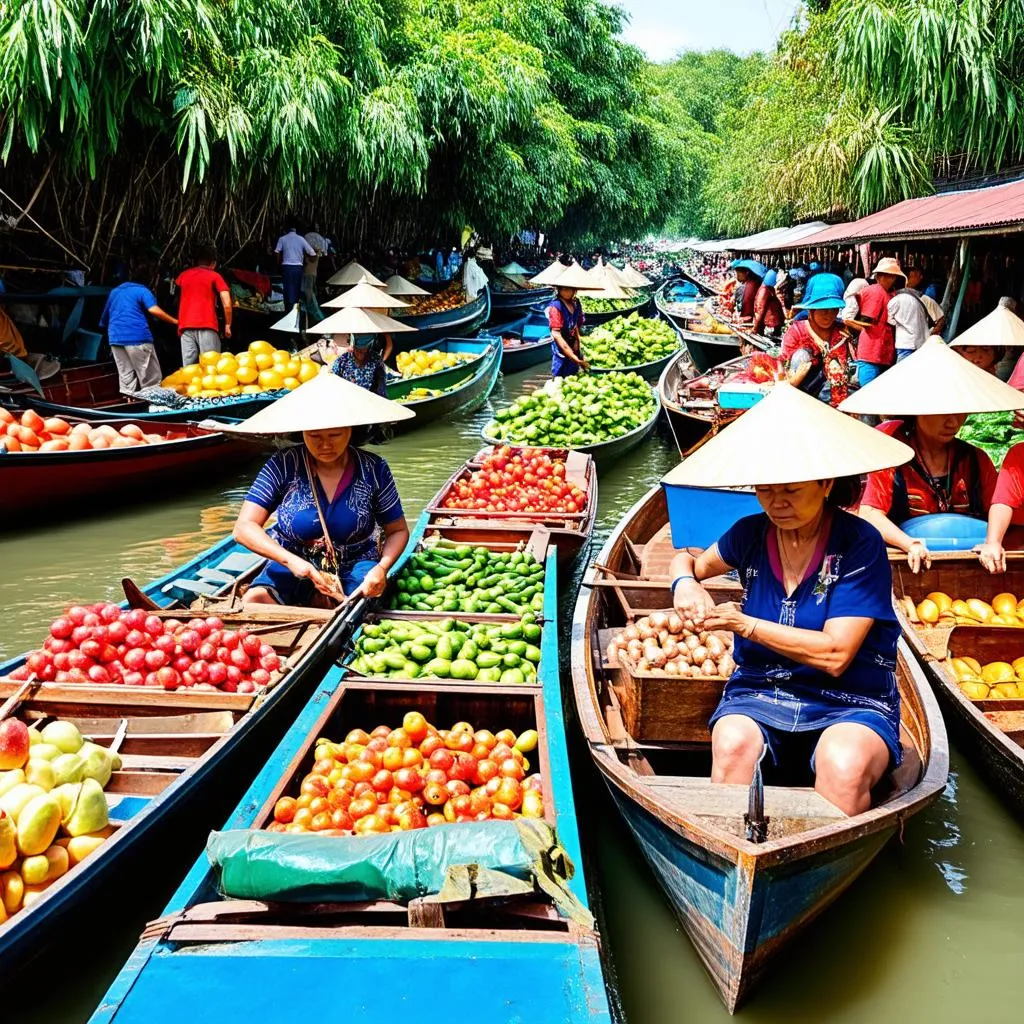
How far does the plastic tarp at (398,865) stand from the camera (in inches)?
90.5

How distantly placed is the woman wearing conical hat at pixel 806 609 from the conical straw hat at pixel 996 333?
10.6 ft

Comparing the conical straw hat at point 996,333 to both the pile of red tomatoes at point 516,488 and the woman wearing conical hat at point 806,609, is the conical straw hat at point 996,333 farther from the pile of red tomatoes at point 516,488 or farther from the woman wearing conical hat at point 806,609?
the woman wearing conical hat at point 806,609

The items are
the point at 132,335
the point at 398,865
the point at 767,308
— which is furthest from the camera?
the point at 767,308

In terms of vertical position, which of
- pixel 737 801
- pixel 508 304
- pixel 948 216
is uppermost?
pixel 948 216

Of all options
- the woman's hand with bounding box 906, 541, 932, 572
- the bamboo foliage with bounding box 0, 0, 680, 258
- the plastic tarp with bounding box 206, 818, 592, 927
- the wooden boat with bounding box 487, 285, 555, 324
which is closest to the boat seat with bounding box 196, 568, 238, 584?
the plastic tarp with bounding box 206, 818, 592, 927

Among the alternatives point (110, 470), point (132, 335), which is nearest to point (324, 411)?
point (110, 470)

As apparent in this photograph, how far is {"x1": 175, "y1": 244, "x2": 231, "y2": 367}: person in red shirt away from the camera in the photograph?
1086 centimetres

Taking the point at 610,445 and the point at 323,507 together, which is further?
the point at 610,445

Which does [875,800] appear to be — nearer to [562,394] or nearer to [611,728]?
[611,728]

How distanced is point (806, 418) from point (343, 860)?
6.17 feet

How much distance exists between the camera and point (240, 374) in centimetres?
1073

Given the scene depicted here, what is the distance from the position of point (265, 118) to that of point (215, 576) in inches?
291

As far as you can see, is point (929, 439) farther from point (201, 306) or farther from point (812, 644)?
point (201, 306)

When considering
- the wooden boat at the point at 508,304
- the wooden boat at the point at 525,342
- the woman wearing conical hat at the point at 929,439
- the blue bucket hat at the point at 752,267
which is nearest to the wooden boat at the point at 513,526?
the woman wearing conical hat at the point at 929,439
